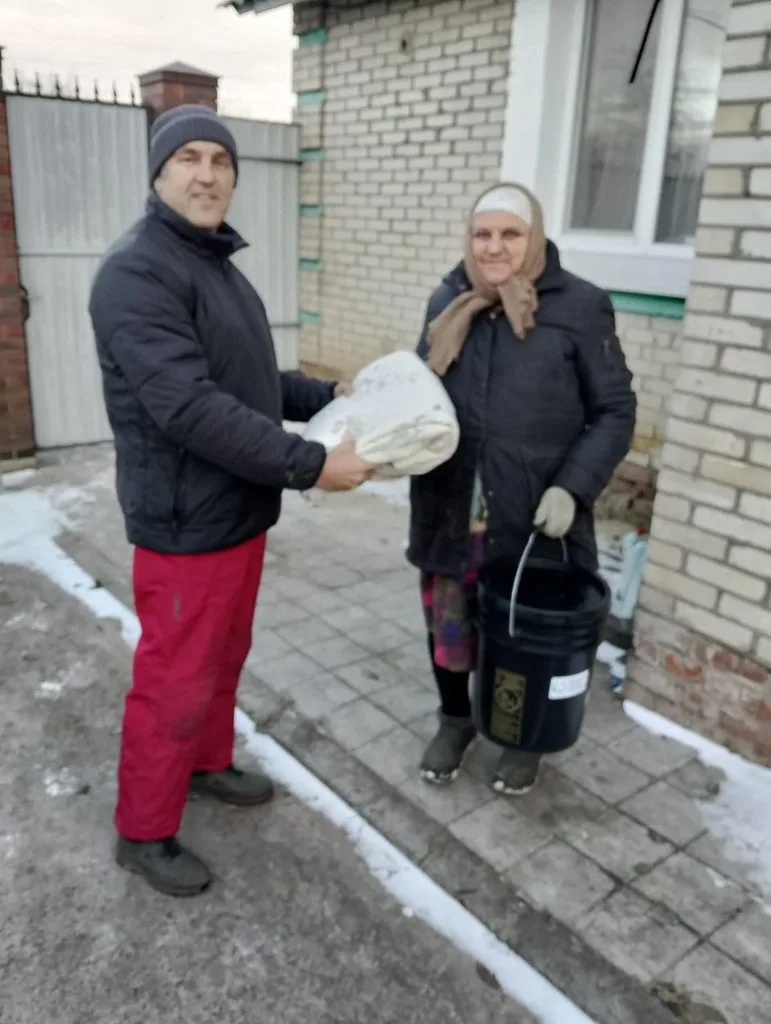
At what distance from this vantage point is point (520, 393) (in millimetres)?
2369

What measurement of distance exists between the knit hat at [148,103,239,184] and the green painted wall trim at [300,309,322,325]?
17.3 ft

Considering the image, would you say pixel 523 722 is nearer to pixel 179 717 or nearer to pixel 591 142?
pixel 179 717

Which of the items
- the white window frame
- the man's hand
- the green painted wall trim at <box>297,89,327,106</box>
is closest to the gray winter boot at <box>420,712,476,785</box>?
the man's hand

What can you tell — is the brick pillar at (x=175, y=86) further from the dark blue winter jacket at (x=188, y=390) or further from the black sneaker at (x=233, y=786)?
the black sneaker at (x=233, y=786)

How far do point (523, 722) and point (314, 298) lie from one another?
550cm

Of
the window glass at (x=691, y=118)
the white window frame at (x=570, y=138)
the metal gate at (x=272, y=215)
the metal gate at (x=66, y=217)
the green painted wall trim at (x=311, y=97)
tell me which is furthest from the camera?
the metal gate at (x=272, y=215)

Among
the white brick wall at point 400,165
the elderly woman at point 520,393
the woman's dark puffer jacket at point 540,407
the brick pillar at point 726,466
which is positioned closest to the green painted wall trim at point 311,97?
the white brick wall at point 400,165

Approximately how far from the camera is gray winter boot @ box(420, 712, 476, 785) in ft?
9.02

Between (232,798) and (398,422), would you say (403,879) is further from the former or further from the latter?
(398,422)

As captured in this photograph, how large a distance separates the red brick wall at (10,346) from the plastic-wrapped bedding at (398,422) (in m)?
4.17

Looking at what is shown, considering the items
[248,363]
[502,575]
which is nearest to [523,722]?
[502,575]

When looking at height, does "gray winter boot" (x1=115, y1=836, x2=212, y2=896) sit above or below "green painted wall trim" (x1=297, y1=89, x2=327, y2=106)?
below

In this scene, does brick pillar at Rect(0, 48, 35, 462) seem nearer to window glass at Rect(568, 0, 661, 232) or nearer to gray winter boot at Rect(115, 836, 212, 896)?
window glass at Rect(568, 0, 661, 232)

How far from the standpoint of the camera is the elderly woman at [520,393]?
235 centimetres
